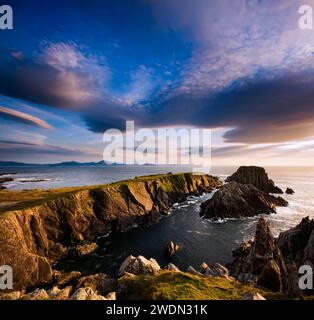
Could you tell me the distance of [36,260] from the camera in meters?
34.1

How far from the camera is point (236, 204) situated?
3009 inches

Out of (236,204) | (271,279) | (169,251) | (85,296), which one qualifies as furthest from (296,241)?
(85,296)

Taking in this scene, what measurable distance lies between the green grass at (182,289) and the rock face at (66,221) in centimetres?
2275

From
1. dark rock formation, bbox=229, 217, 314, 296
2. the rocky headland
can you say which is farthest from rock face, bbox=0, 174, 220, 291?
dark rock formation, bbox=229, 217, 314, 296

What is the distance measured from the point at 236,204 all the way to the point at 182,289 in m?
65.4

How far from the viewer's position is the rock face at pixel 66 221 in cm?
3331

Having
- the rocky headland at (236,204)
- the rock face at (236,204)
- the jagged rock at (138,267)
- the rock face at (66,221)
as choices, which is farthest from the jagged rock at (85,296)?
the rock face at (236,204)

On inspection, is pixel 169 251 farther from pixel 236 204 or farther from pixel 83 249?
pixel 236 204

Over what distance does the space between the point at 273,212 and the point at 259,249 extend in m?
54.8

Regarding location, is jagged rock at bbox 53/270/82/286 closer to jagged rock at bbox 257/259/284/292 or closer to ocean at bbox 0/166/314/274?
ocean at bbox 0/166/314/274

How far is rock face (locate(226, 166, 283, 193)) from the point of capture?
118 meters

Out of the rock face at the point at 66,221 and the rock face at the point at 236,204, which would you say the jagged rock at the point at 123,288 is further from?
the rock face at the point at 236,204
